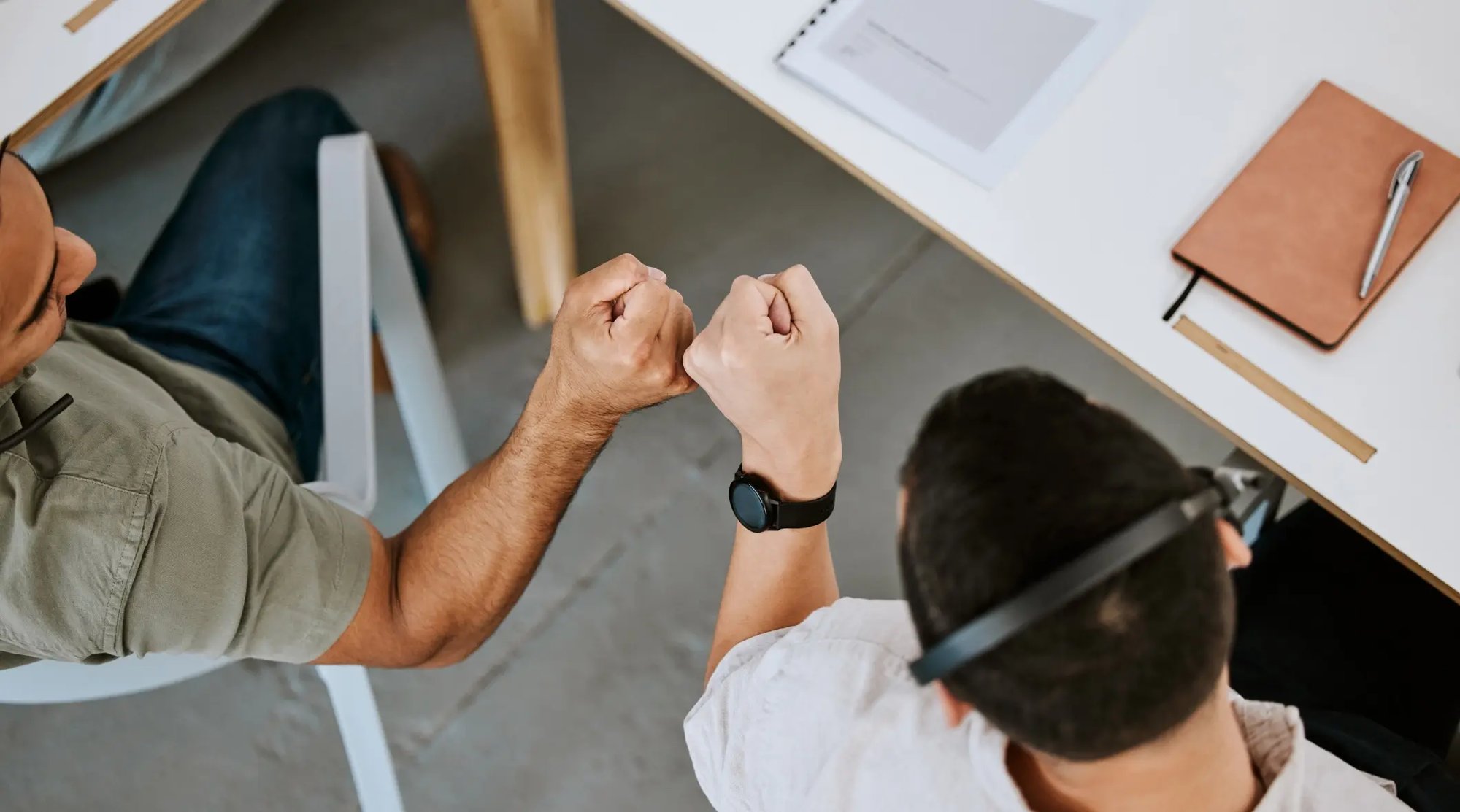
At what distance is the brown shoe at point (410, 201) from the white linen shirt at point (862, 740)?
3.41 ft

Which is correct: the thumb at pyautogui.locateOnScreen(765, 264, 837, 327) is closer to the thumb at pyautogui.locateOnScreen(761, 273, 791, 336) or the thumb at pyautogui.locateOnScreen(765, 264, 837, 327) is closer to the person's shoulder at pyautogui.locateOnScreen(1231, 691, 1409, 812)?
the thumb at pyautogui.locateOnScreen(761, 273, 791, 336)

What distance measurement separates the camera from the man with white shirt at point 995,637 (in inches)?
19.1

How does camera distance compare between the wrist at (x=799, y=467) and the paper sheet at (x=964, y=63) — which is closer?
the wrist at (x=799, y=467)

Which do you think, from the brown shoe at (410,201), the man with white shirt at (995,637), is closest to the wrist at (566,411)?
the man with white shirt at (995,637)

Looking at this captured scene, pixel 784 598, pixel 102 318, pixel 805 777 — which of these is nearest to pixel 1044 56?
pixel 784 598

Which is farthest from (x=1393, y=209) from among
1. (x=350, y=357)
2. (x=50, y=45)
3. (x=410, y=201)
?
(x=410, y=201)

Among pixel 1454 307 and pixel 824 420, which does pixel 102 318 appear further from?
pixel 1454 307

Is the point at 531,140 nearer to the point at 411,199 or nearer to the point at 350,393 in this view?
the point at 411,199

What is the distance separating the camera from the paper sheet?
3.13 feet

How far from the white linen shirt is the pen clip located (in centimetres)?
47

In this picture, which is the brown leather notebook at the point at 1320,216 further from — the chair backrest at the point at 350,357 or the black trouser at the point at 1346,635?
the chair backrest at the point at 350,357

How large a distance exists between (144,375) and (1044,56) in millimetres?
827

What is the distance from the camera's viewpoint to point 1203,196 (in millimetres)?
918

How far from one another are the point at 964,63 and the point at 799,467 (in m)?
0.42
